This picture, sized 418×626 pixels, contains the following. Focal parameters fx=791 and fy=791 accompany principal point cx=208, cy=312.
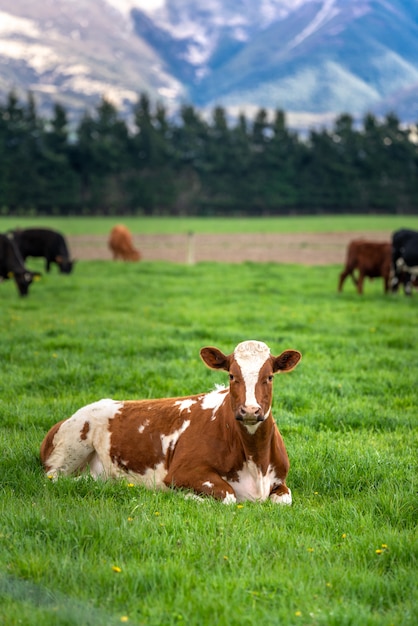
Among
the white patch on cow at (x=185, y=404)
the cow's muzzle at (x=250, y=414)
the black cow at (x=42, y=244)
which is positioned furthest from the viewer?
the black cow at (x=42, y=244)

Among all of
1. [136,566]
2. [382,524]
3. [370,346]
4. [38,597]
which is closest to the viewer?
[38,597]

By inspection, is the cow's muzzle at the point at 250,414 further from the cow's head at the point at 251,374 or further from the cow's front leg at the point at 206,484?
the cow's front leg at the point at 206,484

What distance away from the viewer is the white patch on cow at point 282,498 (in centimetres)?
559

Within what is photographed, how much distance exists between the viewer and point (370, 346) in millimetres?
11969

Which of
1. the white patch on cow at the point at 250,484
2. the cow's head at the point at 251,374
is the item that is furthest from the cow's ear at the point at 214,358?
the white patch on cow at the point at 250,484

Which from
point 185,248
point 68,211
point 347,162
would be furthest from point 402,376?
point 347,162

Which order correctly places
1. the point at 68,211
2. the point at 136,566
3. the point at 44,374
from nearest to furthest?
the point at 136,566
the point at 44,374
the point at 68,211

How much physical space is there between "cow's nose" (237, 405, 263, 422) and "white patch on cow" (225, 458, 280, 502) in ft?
1.88

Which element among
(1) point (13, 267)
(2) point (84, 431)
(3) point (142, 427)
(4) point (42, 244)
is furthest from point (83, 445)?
(4) point (42, 244)

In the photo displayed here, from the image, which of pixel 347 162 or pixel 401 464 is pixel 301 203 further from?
pixel 401 464

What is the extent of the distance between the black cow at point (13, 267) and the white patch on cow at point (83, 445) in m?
13.1

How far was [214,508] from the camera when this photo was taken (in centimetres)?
527

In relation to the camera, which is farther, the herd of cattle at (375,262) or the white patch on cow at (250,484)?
the herd of cattle at (375,262)

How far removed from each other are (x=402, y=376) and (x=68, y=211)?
250 ft
